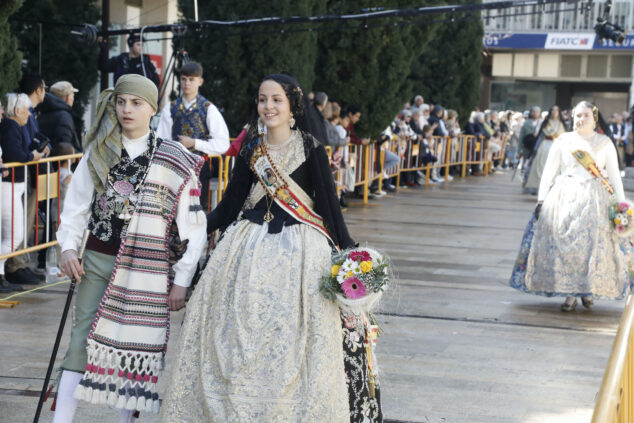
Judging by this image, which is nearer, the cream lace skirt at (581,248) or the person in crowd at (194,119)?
the person in crowd at (194,119)

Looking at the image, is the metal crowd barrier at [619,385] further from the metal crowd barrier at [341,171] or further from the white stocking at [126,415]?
the metal crowd barrier at [341,171]

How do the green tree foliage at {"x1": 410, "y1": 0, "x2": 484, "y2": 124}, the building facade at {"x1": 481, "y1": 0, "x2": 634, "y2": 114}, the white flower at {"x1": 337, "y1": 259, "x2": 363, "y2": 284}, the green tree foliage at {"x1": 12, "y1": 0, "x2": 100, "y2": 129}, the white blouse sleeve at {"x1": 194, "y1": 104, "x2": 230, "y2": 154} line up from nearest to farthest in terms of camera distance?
the white flower at {"x1": 337, "y1": 259, "x2": 363, "y2": 284}, the white blouse sleeve at {"x1": 194, "y1": 104, "x2": 230, "y2": 154}, the green tree foliage at {"x1": 12, "y1": 0, "x2": 100, "y2": 129}, the green tree foliage at {"x1": 410, "y1": 0, "x2": 484, "y2": 124}, the building facade at {"x1": 481, "y1": 0, "x2": 634, "y2": 114}

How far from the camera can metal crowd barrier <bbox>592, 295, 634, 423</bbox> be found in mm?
2231

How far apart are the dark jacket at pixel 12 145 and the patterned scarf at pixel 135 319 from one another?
4.25 meters

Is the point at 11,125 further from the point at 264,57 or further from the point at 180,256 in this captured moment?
the point at 264,57


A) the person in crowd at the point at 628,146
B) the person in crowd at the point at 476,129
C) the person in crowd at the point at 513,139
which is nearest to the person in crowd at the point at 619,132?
the person in crowd at the point at 628,146

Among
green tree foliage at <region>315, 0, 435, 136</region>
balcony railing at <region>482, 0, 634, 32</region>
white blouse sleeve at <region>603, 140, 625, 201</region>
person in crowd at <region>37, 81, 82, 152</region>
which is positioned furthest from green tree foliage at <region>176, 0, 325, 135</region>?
balcony railing at <region>482, 0, 634, 32</region>

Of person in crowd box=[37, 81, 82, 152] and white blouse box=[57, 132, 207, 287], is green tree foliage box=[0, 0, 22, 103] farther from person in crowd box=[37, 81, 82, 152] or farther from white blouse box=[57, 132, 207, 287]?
white blouse box=[57, 132, 207, 287]

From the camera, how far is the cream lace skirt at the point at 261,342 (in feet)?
13.2

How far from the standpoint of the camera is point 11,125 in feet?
27.0

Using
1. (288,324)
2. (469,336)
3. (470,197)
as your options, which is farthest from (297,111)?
(470,197)

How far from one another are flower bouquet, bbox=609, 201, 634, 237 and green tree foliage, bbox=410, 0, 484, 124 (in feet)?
55.7

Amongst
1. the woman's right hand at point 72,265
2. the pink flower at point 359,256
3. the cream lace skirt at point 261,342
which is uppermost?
the pink flower at point 359,256

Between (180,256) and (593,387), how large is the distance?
2973mm
